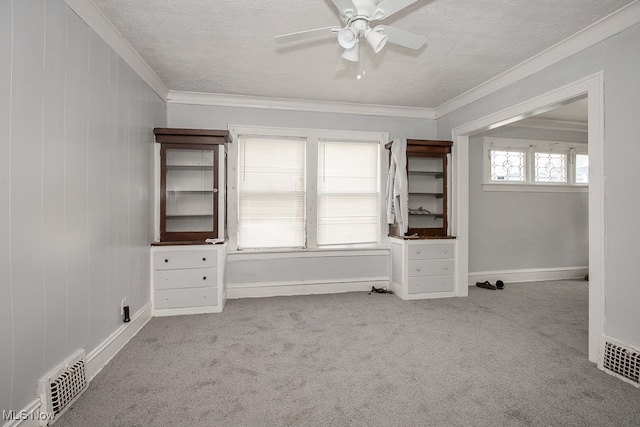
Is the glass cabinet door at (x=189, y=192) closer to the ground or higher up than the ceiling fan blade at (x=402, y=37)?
closer to the ground

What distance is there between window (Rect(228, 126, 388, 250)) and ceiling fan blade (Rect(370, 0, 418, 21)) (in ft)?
8.09

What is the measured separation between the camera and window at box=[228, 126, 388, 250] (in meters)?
4.10

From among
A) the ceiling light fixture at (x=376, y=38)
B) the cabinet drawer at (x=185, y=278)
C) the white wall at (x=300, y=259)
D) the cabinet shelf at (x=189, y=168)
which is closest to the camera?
the ceiling light fixture at (x=376, y=38)

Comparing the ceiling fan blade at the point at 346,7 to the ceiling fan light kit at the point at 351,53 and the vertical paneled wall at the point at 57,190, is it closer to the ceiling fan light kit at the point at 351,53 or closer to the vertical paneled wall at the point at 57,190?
the ceiling fan light kit at the point at 351,53

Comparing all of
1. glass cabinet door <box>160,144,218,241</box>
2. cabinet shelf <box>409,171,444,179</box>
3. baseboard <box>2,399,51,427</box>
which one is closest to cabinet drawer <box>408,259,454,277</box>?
cabinet shelf <box>409,171,444,179</box>

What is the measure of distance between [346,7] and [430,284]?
131 inches

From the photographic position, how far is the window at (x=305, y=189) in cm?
410

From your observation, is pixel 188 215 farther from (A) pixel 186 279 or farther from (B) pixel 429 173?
(B) pixel 429 173

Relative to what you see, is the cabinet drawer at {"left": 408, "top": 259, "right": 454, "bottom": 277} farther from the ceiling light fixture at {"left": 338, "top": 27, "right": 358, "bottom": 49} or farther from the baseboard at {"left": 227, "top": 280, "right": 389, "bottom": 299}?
the ceiling light fixture at {"left": 338, "top": 27, "right": 358, "bottom": 49}

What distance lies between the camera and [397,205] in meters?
4.11

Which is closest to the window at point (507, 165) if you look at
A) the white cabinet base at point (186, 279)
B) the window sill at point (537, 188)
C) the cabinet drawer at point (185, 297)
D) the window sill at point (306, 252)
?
the window sill at point (537, 188)

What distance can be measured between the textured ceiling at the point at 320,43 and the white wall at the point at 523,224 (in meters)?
1.80

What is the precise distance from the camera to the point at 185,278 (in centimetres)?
338

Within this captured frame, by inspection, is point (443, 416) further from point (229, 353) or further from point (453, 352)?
point (229, 353)
